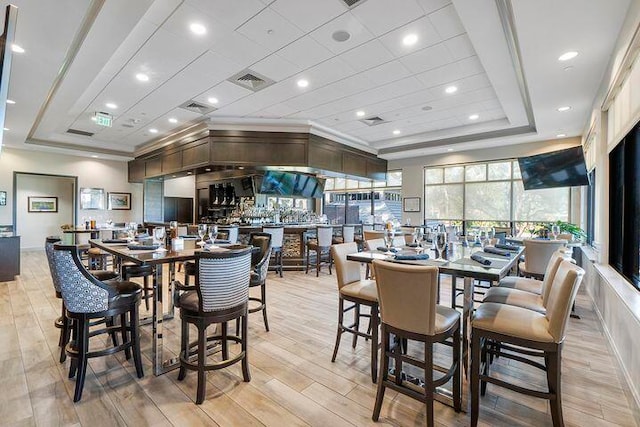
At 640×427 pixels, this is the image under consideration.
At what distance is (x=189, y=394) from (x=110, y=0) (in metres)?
3.29

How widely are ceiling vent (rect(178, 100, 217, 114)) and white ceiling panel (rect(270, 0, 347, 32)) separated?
294cm

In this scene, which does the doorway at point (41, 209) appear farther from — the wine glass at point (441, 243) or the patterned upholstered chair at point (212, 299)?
the wine glass at point (441, 243)

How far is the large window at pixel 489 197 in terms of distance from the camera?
705cm

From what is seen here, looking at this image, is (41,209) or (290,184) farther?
(41,209)

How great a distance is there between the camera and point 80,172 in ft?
29.3

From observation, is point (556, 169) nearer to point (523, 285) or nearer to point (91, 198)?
point (523, 285)

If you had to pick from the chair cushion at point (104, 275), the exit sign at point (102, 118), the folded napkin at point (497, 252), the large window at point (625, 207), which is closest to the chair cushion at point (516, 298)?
the folded napkin at point (497, 252)

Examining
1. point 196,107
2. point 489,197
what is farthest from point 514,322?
point 489,197

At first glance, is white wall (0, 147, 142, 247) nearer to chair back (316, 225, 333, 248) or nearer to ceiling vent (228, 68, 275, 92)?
chair back (316, 225, 333, 248)

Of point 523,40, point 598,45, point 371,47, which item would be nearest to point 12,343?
point 371,47

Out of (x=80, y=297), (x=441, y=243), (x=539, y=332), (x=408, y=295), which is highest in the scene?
(x=441, y=243)

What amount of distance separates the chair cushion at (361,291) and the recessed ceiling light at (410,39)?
8.69ft

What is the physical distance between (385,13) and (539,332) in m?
2.94

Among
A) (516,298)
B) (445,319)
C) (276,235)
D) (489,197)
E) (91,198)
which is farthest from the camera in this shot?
(91,198)
